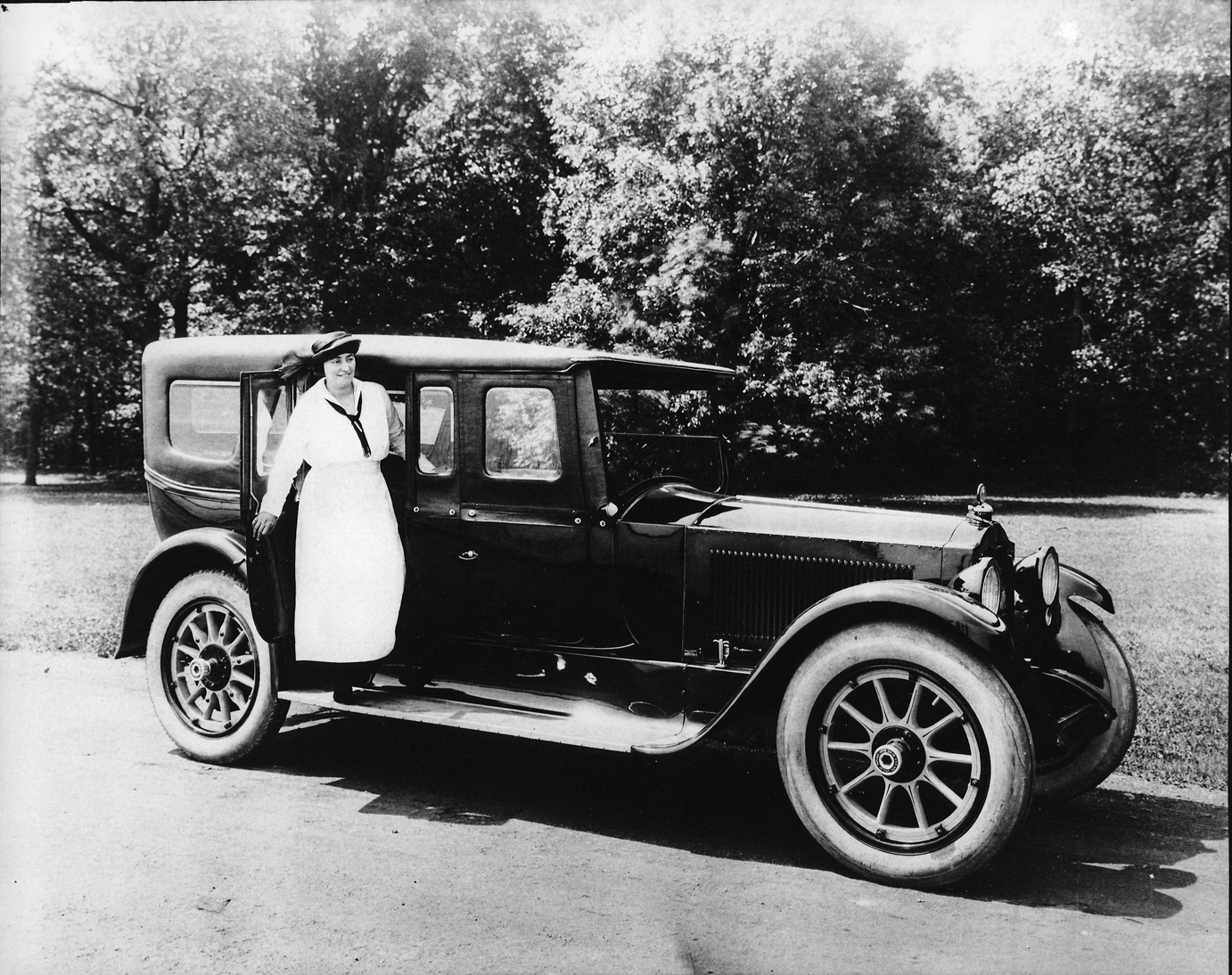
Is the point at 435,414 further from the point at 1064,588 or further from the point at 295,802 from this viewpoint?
the point at 1064,588

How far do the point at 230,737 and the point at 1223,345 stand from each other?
11.5 m

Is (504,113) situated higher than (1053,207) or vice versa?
(504,113)

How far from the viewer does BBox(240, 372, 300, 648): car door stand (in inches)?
168

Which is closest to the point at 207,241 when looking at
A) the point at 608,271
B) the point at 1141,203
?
the point at 608,271

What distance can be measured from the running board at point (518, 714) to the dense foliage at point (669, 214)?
576 cm

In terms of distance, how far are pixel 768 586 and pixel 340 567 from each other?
1.86m

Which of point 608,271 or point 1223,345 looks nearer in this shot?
point 1223,345

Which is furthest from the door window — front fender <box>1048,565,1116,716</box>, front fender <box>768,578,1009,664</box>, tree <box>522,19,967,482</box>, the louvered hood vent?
tree <box>522,19,967,482</box>

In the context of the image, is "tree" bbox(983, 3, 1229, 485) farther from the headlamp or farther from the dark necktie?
the dark necktie

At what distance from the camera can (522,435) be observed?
426cm

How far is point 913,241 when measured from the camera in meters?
14.3

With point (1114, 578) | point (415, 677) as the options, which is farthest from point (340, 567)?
point (1114, 578)

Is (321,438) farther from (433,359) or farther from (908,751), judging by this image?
(908,751)

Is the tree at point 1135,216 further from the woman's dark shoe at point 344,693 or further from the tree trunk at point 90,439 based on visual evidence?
the tree trunk at point 90,439
